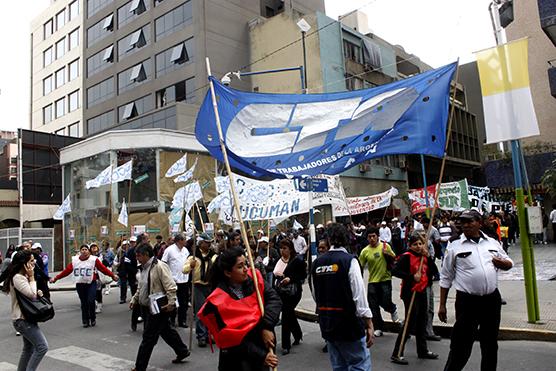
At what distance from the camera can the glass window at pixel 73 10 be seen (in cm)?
4831

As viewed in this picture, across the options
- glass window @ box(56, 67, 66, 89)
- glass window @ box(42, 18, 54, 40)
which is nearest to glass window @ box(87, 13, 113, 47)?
glass window @ box(56, 67, 66, 89)

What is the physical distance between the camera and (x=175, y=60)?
36.4 meters

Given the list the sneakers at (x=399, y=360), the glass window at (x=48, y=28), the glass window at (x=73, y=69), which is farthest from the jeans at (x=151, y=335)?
the glass window at (x=48, y=28)

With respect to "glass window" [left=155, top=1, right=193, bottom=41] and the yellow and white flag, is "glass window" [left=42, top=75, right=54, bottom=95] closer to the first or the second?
"glass window" [left=155, top=1, right=193, bottom=41]

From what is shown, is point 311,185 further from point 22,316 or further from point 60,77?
A: point 60,77

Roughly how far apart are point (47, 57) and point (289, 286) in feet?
180

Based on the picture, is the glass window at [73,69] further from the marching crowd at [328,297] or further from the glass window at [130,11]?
the marching crowd at [328,297]

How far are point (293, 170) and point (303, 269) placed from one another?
1.49 meters

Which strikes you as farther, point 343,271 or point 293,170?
point 293,170

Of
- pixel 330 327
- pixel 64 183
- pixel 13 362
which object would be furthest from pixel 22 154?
pixel 330 327

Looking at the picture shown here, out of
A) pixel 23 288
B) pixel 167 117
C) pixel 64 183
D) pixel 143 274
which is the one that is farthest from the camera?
pixel 167 117

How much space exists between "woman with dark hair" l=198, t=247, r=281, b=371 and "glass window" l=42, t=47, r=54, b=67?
55.5 meters

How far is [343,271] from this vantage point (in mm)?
4570

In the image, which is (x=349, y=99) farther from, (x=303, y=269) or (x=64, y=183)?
(x=64, y=183)
